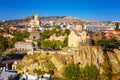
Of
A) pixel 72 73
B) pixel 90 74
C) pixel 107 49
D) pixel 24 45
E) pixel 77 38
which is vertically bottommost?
pixel 90 74

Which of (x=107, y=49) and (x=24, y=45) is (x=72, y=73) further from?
(x=24, y=45)

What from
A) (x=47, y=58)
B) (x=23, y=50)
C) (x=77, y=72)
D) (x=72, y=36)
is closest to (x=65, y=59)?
(x=47, y=58)

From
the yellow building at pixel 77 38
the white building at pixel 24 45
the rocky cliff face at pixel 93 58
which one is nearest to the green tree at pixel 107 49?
the rocky cliff face at pixel 93 58

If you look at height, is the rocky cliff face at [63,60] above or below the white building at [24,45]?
below

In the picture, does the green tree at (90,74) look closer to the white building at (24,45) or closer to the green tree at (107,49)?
the green tree at (107,49)

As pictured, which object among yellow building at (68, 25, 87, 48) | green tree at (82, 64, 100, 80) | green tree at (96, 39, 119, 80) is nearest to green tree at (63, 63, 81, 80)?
green tree at (82, 64, 100, 80)

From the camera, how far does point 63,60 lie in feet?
178

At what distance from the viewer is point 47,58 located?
5575cm

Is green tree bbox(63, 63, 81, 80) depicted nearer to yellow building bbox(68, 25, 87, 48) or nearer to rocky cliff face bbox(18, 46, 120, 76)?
rocky cliff face bbox(18, 46, 120, 76)

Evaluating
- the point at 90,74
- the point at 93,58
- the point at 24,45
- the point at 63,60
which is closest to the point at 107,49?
the point at 93,58

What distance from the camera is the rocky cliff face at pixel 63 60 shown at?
53.6 m

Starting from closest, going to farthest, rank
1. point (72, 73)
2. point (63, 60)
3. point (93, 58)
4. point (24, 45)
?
point (72, 73), point (63, 60), point (93, 58), point (24, 45)

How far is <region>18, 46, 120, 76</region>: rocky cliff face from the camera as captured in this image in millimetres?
53562

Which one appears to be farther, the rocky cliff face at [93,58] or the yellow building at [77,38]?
the yellow building at [77,38]
